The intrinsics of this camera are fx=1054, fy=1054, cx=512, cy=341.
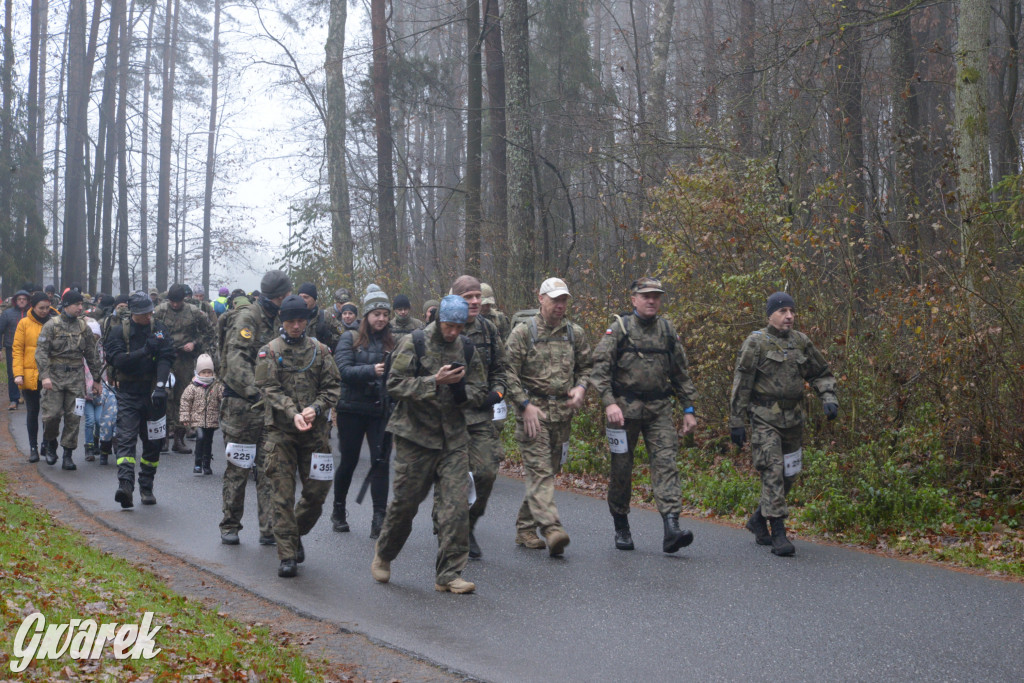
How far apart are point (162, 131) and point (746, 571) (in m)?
50.4

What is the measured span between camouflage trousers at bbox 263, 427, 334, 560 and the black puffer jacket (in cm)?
98

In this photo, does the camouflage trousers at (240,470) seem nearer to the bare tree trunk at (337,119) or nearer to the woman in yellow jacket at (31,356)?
the woman in yellow jacket at (31,356)

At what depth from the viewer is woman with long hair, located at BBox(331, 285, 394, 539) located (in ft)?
30.2

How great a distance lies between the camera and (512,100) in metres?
18.2

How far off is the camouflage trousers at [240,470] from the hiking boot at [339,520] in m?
0.77

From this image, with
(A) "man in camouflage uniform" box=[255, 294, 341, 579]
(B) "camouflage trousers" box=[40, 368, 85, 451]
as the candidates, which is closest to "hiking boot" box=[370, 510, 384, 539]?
(A) "man in camouflage uniform" box=[255, 294, 341, 579]

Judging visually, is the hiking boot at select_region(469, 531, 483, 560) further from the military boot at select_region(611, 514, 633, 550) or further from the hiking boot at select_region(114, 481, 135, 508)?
the hiking boot at select_region(114, 481, 135, 508)

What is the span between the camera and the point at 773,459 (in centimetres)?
852

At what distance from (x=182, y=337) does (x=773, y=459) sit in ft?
31.2

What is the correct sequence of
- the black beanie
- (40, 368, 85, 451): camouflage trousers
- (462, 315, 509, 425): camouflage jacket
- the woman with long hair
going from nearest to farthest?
(462, 315, 509, 425): camouflage jacket
the black beanie
the woman with long hair
(40, 368, 85, 451): camouflage trousers

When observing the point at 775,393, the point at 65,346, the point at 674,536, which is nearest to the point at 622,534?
the point at 674,536

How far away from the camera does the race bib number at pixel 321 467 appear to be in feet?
26.3

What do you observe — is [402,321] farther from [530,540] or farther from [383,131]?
[383,131]

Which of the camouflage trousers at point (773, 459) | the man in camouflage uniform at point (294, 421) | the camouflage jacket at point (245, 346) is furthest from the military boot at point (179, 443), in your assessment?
the camouflage trousers at point (773, 459)
